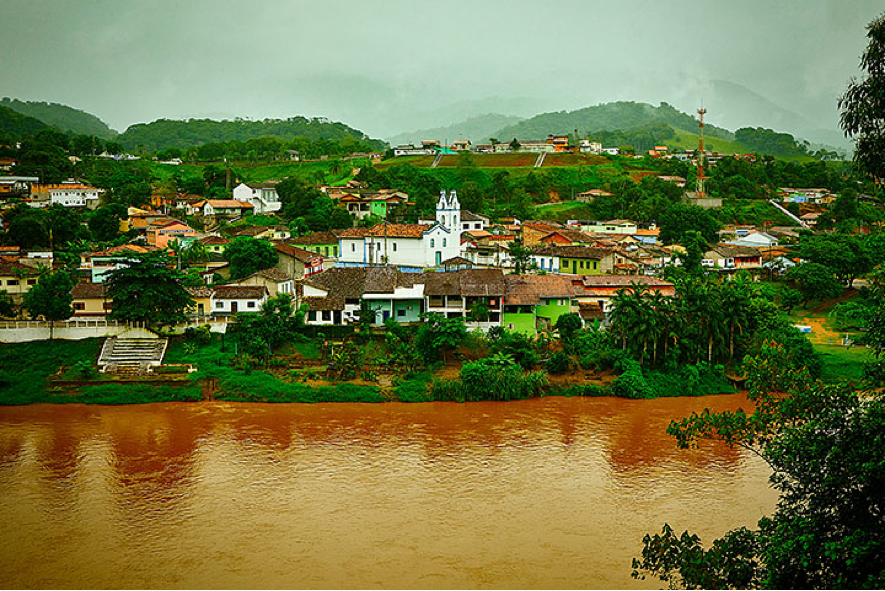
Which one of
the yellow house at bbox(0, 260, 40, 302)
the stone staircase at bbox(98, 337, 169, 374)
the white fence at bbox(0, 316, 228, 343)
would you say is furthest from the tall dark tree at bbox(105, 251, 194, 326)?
the yellow house at bbox(0, 260, 40, 302)

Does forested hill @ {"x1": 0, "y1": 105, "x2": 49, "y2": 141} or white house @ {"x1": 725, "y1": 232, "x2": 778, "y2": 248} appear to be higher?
forested hill @ {"x1": 0, "y1": 105, "x2": 49, "y2": 141}

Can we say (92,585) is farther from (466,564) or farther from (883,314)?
(883,314)

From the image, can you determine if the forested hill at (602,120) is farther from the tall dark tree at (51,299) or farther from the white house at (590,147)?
the tall dark tree at (51,299)

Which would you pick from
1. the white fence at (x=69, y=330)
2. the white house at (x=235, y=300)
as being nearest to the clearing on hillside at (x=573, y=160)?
the white house at (x=235, y=300)

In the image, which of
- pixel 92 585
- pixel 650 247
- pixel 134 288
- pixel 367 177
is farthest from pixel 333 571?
pixel 367 177

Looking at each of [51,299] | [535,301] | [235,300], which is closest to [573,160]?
[535,301]

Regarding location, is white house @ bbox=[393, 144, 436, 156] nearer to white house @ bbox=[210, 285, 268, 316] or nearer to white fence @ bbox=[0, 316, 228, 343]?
white house @ bbox=[210, 285, 268, 316]

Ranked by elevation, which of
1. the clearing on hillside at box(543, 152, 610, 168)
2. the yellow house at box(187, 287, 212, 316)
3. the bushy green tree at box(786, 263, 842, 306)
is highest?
the clearing on hillside at box(543, 152, 610, 168)

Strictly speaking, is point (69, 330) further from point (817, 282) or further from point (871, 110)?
point (817, 282)
